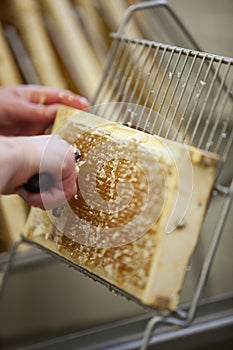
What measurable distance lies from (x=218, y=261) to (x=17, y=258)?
74 cm

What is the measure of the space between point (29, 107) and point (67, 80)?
90cm

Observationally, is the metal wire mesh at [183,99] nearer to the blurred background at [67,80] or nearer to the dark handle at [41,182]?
the dark handle at [41,182]

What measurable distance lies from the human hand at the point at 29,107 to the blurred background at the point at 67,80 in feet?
0.93

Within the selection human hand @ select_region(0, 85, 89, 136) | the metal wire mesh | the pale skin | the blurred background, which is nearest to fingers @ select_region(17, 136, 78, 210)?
the pale skin

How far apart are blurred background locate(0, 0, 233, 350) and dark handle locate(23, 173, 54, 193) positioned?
545mm

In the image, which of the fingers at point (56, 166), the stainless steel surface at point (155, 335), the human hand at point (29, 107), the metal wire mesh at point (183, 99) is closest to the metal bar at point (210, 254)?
the metal wire mesh at point (183, 99)

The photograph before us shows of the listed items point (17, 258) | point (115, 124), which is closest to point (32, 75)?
point (17, 258)

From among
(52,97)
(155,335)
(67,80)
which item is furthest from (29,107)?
(67,80)

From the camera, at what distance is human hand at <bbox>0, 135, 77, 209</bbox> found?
2.13ft

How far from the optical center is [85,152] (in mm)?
689

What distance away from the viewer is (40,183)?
0.68 meters

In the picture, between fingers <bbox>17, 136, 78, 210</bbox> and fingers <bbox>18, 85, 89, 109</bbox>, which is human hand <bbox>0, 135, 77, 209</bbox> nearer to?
fingers <bbox>17, 136, 78, 210</bbox>

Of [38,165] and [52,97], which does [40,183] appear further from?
[52,97]

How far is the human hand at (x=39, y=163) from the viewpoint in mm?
650
